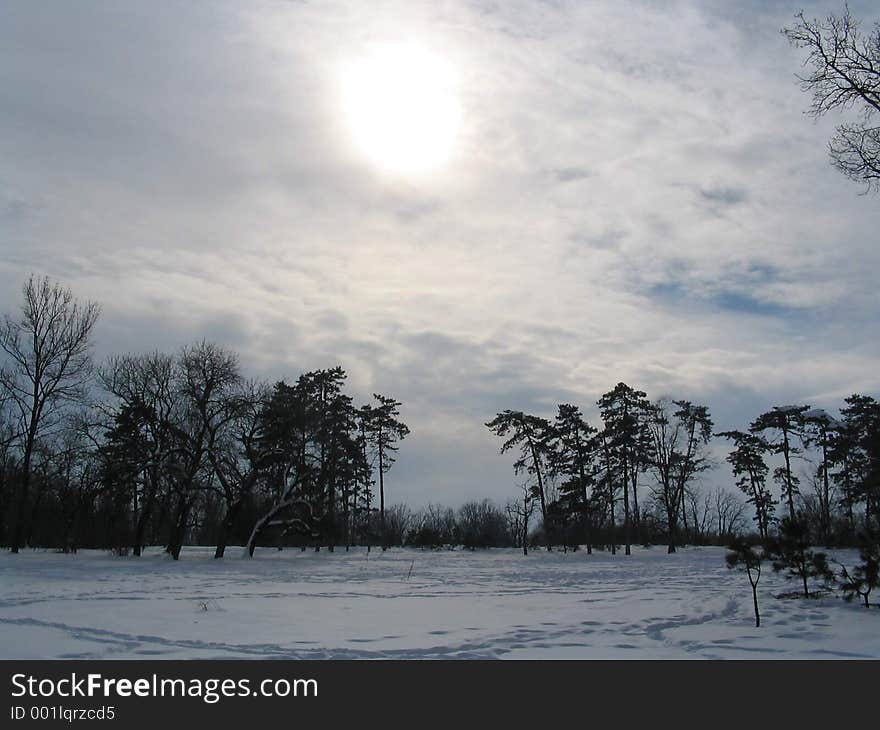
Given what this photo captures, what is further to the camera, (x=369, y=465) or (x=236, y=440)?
(x=369, y=465)

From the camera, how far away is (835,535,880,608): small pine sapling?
38.6 feet

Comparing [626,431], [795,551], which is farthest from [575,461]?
[795,551]

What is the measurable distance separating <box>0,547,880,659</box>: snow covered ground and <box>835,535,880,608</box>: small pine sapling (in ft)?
1.37

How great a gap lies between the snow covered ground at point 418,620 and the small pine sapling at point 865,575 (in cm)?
42

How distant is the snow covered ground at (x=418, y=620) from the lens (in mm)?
8305

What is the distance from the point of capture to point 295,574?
2388cm

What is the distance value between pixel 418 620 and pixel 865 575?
8.53 m

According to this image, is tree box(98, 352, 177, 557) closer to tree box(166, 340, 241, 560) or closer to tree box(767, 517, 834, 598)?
tree box(166, 340, 241, 560)

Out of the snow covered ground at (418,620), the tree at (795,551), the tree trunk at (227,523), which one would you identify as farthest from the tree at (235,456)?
the tree at (795,551)

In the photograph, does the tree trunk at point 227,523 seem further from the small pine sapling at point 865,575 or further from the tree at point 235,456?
the small pine sapling at point 865,575
